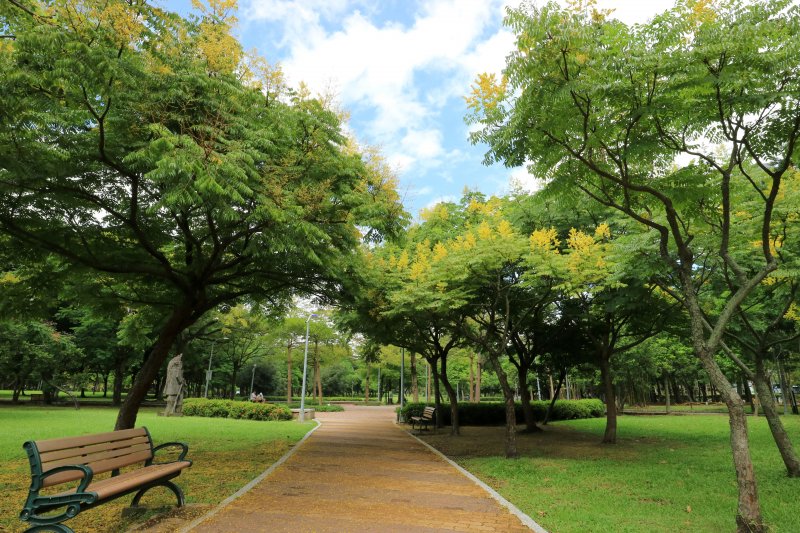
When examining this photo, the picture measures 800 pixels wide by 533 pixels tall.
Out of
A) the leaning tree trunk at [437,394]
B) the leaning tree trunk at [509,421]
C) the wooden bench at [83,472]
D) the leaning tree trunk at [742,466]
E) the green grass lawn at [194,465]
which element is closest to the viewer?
the wooden bench at [83,472]

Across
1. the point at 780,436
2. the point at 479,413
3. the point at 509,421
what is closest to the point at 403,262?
the point at 509,421

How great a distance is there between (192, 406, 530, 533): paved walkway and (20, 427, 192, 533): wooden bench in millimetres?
864

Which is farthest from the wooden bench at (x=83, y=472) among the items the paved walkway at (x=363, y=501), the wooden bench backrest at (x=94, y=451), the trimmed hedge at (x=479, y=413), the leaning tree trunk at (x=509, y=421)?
the trimmed hedge at (x=479, y=413)

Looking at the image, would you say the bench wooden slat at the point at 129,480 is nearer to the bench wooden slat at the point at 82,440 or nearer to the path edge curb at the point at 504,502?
the bench wooden slat at the point at 82,440

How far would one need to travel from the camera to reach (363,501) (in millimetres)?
6676

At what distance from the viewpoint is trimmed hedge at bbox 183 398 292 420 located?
77.8 ft

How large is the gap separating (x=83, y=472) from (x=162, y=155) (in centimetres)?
388

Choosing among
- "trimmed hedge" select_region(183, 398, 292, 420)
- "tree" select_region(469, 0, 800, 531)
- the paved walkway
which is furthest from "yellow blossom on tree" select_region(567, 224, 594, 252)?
"trimmed hedge" select_region(183, 398, 292, 420)

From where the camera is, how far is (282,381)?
6788 centimetres

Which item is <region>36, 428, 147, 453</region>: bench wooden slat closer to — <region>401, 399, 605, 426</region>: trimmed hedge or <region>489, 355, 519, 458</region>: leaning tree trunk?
<region>489, 355, 519, 458</region>: leaning tree trunk

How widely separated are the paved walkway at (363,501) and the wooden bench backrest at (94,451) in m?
1.26

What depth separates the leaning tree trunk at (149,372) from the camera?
10.2 metres

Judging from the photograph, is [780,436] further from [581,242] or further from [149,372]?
[149,372]

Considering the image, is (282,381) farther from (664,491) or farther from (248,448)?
(664,491)
